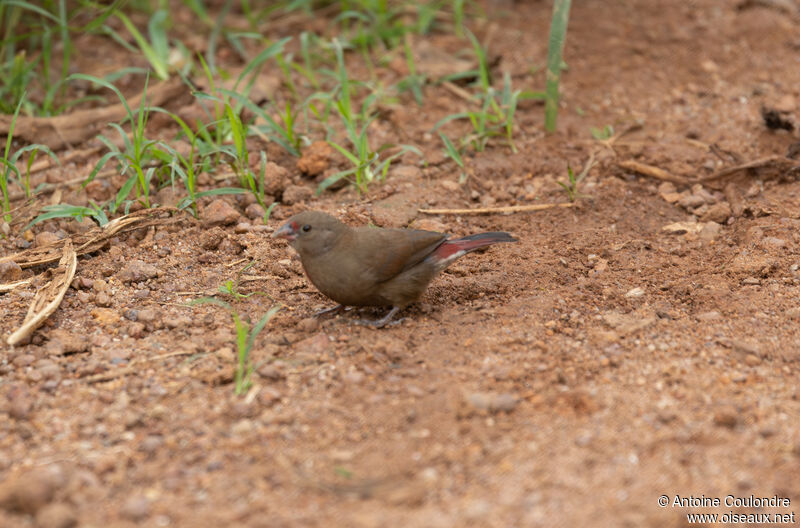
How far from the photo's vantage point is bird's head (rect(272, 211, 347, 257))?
13.4 feet

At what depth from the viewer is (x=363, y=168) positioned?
17.0ft

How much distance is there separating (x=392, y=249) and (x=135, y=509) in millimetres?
1880

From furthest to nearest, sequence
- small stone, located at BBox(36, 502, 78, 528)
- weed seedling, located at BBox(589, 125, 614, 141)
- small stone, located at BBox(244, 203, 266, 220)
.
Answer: weed seedling, located at BBox(589, 125, 614, 141)
small stone, located at BBox(244, 203, 266, 220)
small stone, located at BBox(36, 502, 78, 528)

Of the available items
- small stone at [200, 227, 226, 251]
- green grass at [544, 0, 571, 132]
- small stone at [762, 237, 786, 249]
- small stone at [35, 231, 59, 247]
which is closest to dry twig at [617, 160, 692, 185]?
green grass at [544, 0, 571, 132]

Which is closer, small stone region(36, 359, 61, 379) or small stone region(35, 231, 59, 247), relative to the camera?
small stone region(36, 359, 61, 379)

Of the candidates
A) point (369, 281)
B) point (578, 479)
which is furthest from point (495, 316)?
point (578, 479)

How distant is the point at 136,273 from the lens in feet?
14.3

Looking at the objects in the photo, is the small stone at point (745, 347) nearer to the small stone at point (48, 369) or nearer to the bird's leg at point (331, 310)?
the bird's leg at point (331, 310)

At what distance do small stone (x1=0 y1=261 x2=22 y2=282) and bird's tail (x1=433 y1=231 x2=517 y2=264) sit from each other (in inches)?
90.3

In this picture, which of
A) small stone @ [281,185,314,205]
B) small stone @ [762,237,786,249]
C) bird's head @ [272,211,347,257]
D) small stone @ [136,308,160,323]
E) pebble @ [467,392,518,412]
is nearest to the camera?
pebble @ [467,392,518,412]

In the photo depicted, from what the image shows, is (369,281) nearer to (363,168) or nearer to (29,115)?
→ (363,168)

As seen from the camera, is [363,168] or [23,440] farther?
[363,168]

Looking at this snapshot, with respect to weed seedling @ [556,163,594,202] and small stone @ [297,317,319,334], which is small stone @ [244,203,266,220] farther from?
weed seedling @ [556,163,594,202]

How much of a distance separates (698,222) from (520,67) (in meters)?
2.24
